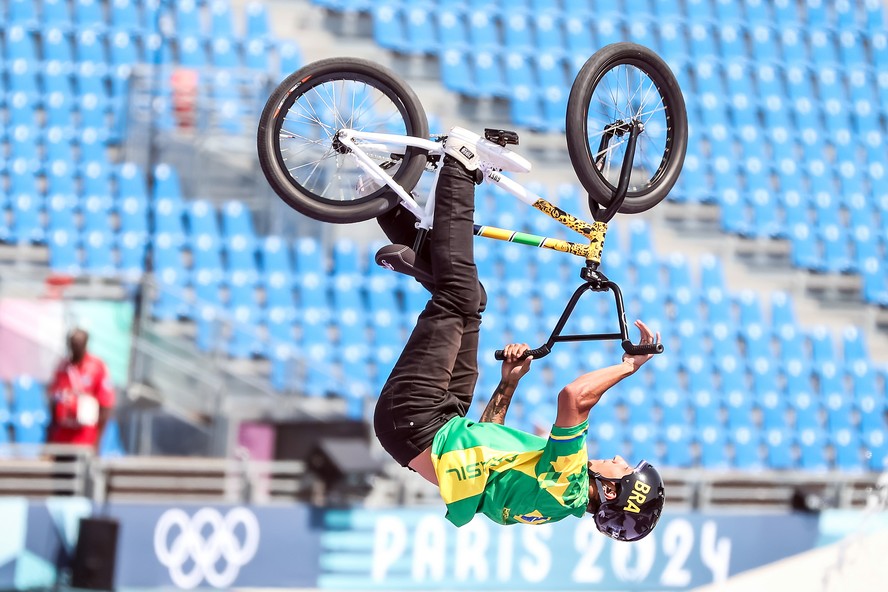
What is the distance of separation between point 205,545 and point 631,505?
4.96 m

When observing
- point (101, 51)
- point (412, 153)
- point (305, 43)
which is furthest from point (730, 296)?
point (412, 153)

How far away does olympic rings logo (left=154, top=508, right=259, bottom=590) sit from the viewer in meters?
9.34

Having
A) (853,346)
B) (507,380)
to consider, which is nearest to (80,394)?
(507,380)

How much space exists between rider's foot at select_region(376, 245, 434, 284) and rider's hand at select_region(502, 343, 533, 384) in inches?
17.1

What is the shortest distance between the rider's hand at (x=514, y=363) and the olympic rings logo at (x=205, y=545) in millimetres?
4511

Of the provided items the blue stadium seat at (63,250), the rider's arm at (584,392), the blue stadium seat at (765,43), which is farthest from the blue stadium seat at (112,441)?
the blue stadium seat at (765,43)

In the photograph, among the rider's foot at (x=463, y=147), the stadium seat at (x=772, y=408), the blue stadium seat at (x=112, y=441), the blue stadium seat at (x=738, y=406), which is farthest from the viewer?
the stadium seat at (x=772, y=408)

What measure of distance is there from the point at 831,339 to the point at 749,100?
2.94 meters

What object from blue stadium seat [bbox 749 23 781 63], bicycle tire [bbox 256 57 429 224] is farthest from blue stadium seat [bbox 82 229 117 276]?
blue stadium seat [bbox 749 23 781 63]

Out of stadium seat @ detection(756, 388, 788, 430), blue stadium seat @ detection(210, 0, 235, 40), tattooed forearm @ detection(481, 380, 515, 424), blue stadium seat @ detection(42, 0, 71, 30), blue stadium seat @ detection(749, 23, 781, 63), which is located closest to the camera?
tattooed forearm @ detection(481, 380, 515, 424)

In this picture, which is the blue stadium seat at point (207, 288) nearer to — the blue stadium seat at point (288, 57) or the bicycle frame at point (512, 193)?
the blue stadium seat at point (288, 57)

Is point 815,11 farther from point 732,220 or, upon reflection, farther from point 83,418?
point 83,418

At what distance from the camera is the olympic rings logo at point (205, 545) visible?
9.34 m

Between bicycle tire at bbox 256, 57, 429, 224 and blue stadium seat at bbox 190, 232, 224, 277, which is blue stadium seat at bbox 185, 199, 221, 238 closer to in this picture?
blue stadium seat at bbox 190, 232, 224, 277
